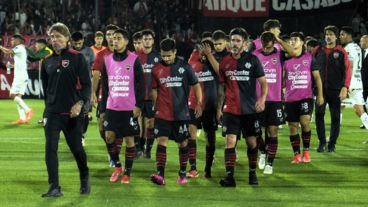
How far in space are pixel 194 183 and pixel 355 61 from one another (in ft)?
21.5

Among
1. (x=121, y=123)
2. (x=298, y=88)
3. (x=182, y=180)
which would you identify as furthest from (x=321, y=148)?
(x=121, y=123)

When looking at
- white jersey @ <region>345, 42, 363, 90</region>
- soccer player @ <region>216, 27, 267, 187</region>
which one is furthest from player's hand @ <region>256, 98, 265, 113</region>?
white jersey @ <region>345, 42, 363, 90</region>

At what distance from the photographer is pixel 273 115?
13.4 m

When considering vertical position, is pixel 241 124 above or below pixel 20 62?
below

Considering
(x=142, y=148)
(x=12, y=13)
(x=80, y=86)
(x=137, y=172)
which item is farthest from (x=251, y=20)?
(x=80, y=86)

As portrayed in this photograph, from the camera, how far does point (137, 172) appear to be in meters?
13.3

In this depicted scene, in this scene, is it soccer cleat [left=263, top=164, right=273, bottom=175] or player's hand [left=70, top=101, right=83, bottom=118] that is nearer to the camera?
player's hand [left=70, top=101, right=83, bottom=118]

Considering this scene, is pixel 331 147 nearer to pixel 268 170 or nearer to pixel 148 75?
pixel 268 170

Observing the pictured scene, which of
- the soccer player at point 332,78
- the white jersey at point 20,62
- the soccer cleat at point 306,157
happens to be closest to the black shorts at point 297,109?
the soccer cleat at point 306,157

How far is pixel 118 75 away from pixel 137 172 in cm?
184

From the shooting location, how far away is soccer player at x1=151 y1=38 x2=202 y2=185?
11906mm

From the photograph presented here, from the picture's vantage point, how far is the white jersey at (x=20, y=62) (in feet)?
71.8

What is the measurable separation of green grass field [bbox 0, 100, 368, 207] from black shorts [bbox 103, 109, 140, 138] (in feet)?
2.28

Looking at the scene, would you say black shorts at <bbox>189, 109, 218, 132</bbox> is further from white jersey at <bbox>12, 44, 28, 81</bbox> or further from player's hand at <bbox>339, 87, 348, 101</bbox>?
white jersey at <bbox>12, 44, 28, 81</bbox>
